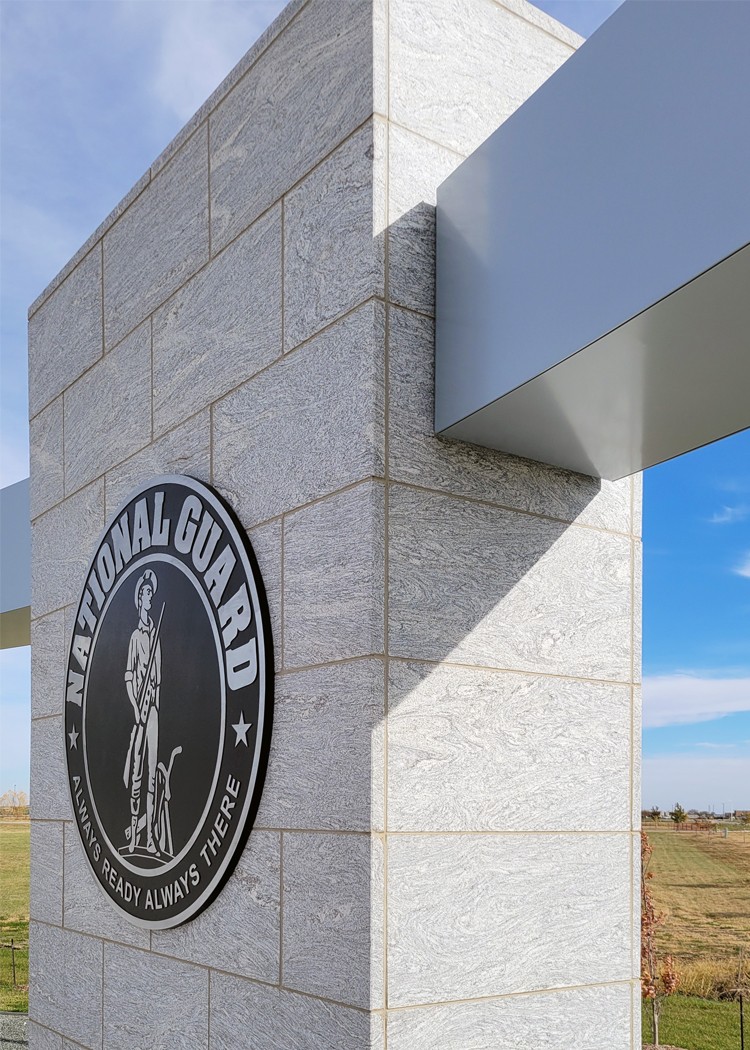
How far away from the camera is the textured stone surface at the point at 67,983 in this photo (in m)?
3.68

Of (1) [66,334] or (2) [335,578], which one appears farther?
(1) [66,334]

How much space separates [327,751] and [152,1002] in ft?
4.25

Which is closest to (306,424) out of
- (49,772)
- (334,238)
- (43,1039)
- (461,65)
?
(334,238)

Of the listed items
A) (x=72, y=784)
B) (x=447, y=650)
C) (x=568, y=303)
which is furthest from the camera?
(x=72, y=784)

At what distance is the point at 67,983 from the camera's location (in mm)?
3918

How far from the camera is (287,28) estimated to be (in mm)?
3057

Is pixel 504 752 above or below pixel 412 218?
below

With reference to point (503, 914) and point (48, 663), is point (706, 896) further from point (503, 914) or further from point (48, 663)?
point (503, 914)

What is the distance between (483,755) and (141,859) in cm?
133

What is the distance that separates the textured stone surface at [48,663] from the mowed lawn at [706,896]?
1257 cm

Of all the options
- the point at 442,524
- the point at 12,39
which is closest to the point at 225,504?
the point at 442,524

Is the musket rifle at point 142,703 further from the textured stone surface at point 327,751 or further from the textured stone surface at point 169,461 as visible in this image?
the textured stone surface at point 327,751

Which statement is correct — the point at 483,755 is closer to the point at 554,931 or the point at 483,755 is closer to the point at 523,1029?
the point at 554,931

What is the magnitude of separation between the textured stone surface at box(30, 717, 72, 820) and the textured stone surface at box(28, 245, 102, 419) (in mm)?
1395
